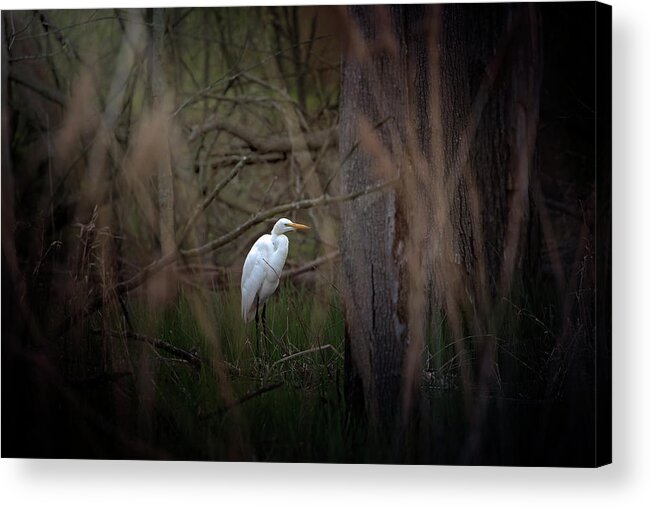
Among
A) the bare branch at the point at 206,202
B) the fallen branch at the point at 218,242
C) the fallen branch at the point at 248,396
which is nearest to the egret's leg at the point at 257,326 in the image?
the fallen branch at the point at 248,396

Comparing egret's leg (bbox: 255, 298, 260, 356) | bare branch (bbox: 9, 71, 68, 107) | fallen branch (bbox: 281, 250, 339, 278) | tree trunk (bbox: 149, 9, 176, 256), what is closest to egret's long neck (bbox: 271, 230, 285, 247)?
fallen branch (bbox: 281, 250, 339, 278)

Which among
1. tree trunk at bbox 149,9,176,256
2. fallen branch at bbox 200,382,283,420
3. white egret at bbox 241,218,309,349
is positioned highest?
tree trunk at bbox 149,9,176,256

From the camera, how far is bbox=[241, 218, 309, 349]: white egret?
5848mm

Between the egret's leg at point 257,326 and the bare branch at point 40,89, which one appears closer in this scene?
the egret's leg at point 257,326

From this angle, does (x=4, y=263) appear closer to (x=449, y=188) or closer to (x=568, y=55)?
(x=449, y=188)

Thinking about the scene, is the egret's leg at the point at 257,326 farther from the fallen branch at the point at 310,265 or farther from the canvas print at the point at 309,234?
the fallen branch at the point at 310,265

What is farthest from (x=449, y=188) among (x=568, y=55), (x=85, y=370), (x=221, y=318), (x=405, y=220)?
(x=85, y=370)

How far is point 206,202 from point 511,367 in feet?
4.80

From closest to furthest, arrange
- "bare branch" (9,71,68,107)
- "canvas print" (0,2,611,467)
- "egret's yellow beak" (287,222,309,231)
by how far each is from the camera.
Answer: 1. "canvas print" (0,2,611,467)
2. "egret's yellow beak" (287,222,309,231)
3. "bare branch" (9,71,68,107)

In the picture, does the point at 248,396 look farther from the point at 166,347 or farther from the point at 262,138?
the point at 262,138

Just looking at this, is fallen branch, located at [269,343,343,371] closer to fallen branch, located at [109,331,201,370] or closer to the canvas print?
the canvas print

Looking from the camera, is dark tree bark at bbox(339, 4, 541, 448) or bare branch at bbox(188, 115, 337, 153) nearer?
dark tree bark at bbox(339, 4, 541, 448)

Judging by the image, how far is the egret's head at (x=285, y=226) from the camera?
19.1ft

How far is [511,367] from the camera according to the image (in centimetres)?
573
